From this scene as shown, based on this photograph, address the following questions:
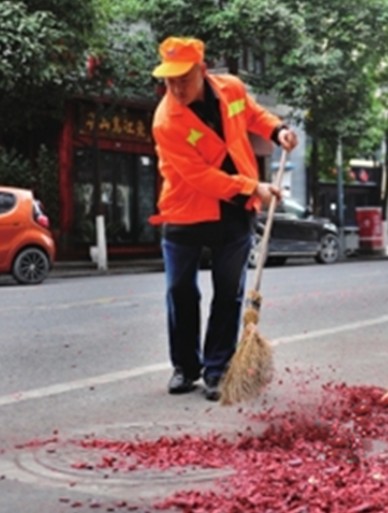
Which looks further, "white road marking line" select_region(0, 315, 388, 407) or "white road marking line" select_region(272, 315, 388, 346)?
"white road marking line" select_region(272, 315, 388, 346)

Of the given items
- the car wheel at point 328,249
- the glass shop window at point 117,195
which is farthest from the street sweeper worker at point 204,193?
the car wheel at point 328,249

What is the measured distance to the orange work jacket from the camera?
5.75 meters

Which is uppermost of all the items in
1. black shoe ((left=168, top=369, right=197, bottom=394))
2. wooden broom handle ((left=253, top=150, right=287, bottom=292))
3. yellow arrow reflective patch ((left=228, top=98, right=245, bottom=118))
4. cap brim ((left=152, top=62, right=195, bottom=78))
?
cap brim ((left=152, top=62, right=195, bottom=78))

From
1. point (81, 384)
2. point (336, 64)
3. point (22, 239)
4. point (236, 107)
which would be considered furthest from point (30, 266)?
point (336, 64)

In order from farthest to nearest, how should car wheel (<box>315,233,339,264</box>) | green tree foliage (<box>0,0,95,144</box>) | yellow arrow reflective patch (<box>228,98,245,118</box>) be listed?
car wheel (<box>315,233,339,264</box>)
green tree foliage (<box>0,0,95,144</box>)
yellow arrow reflective patch (<box>228,98,245,118</box>)

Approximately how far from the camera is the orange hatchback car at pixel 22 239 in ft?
56.0

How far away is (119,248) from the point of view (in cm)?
2727

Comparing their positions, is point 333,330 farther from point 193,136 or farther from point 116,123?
point 116,123

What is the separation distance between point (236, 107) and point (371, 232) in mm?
25616

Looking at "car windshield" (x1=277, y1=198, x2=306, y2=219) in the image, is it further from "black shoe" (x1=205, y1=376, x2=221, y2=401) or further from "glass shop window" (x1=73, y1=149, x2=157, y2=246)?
"black shoe" (x1=205, y1=376, x2=221, y2=401)

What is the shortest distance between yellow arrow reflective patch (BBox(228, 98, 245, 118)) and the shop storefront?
18153 millimetres

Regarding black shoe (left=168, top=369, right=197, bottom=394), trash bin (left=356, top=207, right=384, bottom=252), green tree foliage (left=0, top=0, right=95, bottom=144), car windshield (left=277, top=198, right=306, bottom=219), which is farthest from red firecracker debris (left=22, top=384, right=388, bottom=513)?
trash bin (left=356, top=207, right=384, bottom=252)

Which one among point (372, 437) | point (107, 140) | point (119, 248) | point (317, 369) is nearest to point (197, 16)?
point (107, 140)

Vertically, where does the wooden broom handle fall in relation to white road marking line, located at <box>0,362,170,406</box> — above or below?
above
